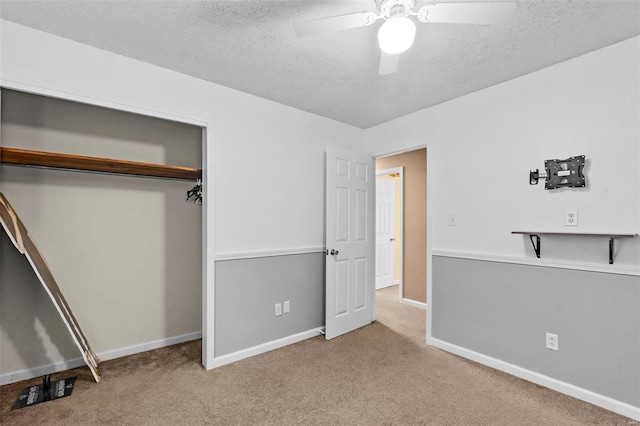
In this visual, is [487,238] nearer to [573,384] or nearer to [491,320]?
[491,320]

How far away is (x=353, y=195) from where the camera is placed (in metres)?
3.67

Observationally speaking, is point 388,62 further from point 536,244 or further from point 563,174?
point 536,244

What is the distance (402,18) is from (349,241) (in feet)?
8.15

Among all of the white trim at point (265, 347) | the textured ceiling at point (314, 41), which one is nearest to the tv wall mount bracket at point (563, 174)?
the textured ceiling at point (314, 41)

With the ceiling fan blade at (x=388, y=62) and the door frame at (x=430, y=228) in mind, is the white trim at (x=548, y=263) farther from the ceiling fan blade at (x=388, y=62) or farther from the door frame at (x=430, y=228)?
the ceiling fan blade at (x=388, y=62)

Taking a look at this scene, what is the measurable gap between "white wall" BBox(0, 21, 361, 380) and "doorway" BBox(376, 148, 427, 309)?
49.5 inches

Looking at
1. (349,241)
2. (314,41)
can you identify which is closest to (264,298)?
(349,241)

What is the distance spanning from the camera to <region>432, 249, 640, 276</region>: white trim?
6.92ft

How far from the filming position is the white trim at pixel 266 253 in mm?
2818

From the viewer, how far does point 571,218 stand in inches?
92.2

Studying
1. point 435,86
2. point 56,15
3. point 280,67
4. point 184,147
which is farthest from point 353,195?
point 56,15

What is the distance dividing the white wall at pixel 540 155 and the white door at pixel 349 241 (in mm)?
757

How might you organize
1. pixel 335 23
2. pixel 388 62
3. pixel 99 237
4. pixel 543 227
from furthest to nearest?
1. pixel 99 237
2. pixel 543 227
3. pixel 388 62
4. pixel 335 23

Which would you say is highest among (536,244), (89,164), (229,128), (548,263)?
(229,128)
